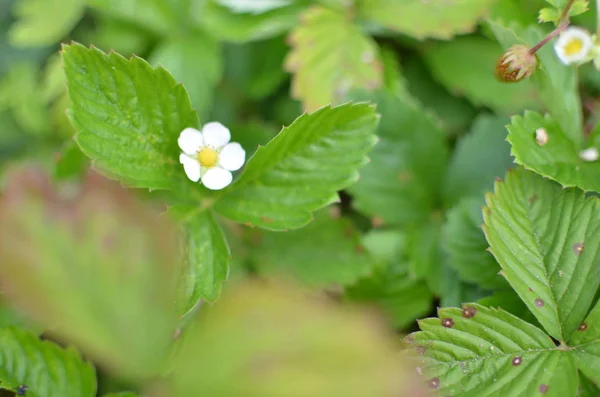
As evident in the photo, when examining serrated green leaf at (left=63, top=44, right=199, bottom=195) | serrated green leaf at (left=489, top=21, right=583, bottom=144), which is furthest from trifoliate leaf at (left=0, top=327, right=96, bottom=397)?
serrated green leaf at (left=489, top=21, right=583, bottom=144)

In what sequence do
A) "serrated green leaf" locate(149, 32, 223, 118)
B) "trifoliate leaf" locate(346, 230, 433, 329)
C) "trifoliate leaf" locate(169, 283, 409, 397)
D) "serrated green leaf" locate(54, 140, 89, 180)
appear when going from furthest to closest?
"serrated green leaf" locate(149, 32, 223, 118) < "trifoliate leaf" locate(346, 230, 433, 329) < "serrated green leaf" locate(54, 140, 89, 180) < "trifoliate leaf" locate(169, 283, 409, 397)

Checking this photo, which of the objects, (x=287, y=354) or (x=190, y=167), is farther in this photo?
(x=190, y=167)

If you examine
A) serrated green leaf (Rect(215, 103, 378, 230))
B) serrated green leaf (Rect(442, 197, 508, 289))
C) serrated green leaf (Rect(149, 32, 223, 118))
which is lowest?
serrated green leaf (Rect(442, 197, 508, 289))

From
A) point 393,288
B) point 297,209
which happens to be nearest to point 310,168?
point 297,209

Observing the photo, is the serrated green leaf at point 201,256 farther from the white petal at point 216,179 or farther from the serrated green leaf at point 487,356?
the serrated green leaf at point 487,356

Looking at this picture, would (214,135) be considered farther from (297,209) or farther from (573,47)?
(573,47)

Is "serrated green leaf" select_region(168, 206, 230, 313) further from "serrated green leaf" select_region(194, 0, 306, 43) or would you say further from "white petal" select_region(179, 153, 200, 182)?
"serrated green leaf" select_region(194, 0, 306, 43)

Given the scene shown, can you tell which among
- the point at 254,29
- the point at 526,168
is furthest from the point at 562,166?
the point at 254,29
